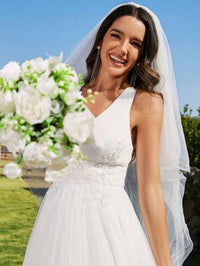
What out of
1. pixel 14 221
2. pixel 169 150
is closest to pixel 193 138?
pixel 14 221

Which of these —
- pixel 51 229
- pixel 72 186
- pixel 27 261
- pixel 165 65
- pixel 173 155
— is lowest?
pixel 27 261

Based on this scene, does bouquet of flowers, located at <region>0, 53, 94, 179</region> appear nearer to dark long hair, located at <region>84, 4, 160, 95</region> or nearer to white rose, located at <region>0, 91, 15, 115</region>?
white rose, located at <region>0, 91, 15, 115</region>

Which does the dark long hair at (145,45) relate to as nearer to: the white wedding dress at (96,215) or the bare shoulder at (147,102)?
the bare shoulder at (147,102)

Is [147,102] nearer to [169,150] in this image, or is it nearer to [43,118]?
[169,150]

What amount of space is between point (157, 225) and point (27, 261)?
33.3 inches

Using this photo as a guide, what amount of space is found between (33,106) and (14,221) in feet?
30.8

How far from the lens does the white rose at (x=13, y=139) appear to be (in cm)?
244

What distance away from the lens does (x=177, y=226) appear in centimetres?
401

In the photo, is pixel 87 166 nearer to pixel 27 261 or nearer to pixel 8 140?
pixel 27 261

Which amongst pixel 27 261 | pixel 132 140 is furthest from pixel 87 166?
pixel 27 261

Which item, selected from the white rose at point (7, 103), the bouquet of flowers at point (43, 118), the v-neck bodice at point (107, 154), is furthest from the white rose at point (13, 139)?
the v-neck bodice at point (107, 154)

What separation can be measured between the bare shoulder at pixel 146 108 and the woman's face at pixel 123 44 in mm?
232

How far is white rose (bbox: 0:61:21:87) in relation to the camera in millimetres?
2576

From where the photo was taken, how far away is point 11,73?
2.58m
